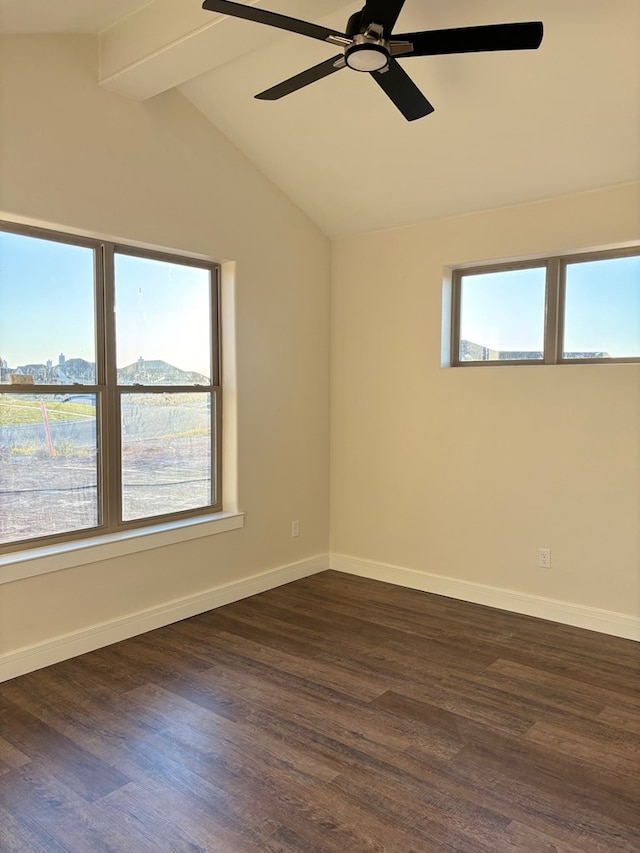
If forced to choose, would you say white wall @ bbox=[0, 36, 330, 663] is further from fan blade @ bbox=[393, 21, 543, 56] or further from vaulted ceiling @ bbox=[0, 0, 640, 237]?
fan blade @ bbox=[393, 21, 543, 56]

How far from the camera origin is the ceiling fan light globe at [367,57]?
2051 mm

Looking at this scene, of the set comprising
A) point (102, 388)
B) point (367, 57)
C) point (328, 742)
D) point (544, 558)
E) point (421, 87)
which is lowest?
point (328, 742)

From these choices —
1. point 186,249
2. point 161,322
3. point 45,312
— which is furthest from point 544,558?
point 45,312

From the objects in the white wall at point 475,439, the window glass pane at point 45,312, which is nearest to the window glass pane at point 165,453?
the window glass pane at point 45,312

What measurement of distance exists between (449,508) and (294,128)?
2.60 metres

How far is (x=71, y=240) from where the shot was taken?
10.8 ft

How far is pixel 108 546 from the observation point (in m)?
3.38

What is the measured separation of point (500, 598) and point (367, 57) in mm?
3202

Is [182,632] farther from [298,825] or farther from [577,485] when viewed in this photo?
[577,485]

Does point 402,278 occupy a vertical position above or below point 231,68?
below

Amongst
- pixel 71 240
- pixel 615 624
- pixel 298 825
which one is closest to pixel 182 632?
pixel 298 825

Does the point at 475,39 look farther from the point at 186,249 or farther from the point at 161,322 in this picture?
the point at 161,322

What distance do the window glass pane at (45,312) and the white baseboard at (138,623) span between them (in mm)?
1322

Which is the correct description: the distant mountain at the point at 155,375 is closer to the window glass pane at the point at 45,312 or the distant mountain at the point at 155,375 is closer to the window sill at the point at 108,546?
the window glass pane at the point at 45,312
